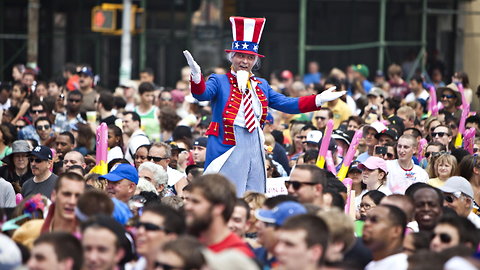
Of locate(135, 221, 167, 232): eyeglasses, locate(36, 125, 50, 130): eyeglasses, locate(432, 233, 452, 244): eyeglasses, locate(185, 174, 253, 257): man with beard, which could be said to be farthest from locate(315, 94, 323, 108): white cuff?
locate(36, 125, 50, 130): eyeglasses

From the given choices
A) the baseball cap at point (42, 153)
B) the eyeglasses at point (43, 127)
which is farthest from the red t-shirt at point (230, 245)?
the eyeglasses at point (43, 127)

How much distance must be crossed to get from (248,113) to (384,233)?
298 cm

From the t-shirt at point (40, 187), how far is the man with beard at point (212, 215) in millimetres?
4518

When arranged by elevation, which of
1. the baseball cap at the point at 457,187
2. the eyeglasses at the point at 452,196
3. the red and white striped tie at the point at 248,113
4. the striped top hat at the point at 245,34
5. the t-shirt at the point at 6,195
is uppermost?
the striped top hat at the point at 245,34

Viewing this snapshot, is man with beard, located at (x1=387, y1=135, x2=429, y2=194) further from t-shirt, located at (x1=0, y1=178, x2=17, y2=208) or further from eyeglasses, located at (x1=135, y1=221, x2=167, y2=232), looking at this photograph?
eyeglasses, located at (x1=135, y1=221, x2=167, y2=232)

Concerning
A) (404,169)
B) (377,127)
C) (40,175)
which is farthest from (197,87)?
(377,127)

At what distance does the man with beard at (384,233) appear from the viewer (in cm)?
834

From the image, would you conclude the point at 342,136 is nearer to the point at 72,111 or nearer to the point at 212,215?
the point at 72,111

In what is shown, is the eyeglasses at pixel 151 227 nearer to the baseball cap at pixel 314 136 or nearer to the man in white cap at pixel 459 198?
the man in white cap at pixel 459 198

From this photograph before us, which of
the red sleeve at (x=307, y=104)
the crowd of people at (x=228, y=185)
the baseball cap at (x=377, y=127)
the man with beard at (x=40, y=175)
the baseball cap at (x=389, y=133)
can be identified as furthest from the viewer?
the baseball cap at (x=377, y=127)

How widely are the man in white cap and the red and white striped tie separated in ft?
6.08

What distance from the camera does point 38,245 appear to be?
7137mm

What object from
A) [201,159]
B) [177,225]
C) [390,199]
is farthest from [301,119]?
[177,225]

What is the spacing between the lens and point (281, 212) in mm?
7816
